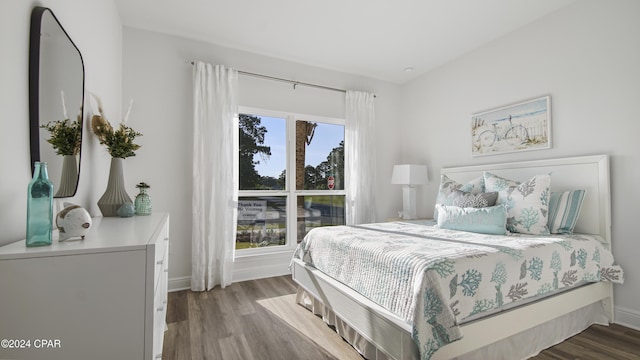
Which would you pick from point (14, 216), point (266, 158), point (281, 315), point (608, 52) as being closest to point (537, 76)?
point (608, 52)

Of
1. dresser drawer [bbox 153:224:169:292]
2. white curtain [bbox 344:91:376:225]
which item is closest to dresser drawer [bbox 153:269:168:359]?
dresser drawer [bbox 153:224:169:292]

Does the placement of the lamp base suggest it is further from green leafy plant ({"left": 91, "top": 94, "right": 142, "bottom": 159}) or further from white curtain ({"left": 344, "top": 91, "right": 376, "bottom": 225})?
green leafy plant ({"left": 91, "top": 94, "right": 142, "bottom": 159})

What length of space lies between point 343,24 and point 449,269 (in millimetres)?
2511

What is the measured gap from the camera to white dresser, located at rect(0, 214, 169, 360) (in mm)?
827

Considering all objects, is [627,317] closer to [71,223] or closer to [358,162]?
[358,162]

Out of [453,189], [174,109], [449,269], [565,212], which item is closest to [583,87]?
[565,212]

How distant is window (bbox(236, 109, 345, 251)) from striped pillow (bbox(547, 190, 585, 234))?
2329 millimetres

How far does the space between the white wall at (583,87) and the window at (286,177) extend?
5.44 ft

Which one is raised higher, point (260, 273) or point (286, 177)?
point (286, 177)

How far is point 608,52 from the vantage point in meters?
2.42

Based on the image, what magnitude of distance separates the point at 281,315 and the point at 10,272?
6.41 ft

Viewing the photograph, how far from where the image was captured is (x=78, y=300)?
2.89 feet

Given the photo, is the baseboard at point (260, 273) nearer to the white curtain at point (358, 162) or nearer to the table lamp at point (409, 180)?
the white curtain at point (358, 162)

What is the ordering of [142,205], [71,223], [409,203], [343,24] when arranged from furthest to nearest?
[409,203] < [343,24] < [142,205] < [71,223]
